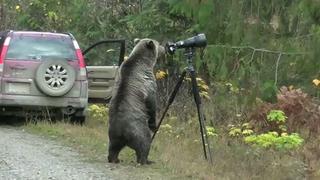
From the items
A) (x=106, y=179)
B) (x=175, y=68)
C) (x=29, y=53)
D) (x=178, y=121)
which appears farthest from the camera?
(x=175, y=68)

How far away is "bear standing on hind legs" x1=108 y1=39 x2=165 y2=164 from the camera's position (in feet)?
29.1

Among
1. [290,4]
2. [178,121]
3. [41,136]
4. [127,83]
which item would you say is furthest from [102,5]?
[127,83]

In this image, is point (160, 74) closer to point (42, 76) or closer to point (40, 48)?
point (40, 48)

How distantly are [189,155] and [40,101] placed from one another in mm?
4286

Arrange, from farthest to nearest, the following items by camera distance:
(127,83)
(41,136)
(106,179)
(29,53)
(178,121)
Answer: (178,121) → (29,53) → (41,136) → (127,83) → (106,179)

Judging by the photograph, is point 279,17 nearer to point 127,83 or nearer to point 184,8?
point 184,8

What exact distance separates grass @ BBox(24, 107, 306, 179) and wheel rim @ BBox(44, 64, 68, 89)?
80 centimetres

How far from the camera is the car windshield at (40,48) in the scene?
527 inches

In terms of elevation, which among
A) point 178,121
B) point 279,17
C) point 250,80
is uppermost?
point 279,17

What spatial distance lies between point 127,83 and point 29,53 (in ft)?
16.2

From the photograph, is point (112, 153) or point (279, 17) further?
point (279, 17)

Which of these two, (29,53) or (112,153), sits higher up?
(29,53)

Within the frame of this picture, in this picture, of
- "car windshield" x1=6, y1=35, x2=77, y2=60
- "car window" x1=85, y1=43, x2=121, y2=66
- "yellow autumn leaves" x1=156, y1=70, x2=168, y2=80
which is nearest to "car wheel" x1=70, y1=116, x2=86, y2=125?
"car windshield" x1=6, y1=35, x2=77, y2=60

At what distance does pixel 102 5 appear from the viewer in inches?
818
